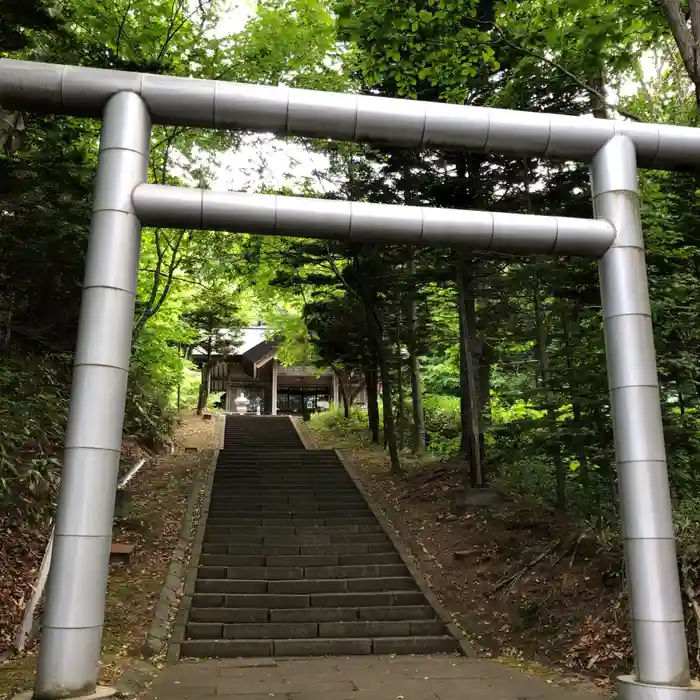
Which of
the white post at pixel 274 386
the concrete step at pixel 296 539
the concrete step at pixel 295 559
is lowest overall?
the concrete step at pixel 295 559

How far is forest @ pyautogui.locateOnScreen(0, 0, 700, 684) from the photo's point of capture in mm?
7797

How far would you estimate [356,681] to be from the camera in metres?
6.48

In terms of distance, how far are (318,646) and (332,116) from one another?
6.23 meters

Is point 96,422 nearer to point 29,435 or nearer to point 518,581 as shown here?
point 29,435

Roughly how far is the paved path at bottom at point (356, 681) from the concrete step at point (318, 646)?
256 millimetres

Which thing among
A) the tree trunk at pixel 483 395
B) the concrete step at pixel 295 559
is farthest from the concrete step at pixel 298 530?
the tree trunk at pixel 483 395

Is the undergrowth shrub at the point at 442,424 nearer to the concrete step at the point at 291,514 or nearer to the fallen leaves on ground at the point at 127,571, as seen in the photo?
the concrete step at the point at 291,514

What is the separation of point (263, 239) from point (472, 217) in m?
11.2

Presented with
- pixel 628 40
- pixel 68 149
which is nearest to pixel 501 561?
pixel 628 40

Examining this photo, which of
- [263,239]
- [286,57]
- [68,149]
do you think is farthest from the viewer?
[263,239]

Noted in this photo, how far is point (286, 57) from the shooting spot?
10.8 metres

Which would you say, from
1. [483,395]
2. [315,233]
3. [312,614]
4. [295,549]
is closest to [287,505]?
[295,549]

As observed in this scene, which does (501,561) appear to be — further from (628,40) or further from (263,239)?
(263,239)

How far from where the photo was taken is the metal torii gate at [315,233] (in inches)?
169
